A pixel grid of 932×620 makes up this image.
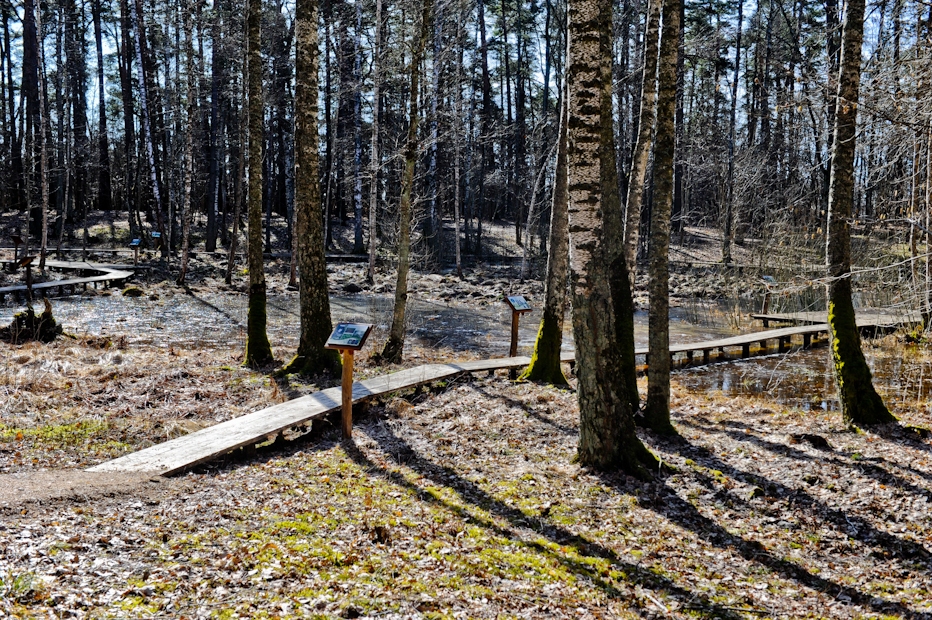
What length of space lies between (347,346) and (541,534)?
10.2 feet

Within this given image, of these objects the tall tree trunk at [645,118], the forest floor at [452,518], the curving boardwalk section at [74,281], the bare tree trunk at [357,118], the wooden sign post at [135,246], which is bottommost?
the forest floor at [452,518]

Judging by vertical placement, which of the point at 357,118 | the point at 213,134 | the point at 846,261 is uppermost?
the point at 357,118

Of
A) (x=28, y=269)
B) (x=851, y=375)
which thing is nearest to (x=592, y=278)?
(x=851, y=375)

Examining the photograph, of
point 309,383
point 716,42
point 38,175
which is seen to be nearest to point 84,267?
point 38,175

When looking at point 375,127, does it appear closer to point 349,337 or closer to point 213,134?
point 213,134

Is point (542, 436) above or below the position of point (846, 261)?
below

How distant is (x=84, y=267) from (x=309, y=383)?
19.7 m

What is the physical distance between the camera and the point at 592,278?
19.9 ft

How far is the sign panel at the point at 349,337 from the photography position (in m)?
7.13

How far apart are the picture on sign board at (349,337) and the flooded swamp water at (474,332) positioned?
5.43 meters

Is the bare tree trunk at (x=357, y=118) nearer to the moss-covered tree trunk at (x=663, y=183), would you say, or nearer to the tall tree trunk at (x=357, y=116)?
the tall tree trunk at (x=357, y=116)

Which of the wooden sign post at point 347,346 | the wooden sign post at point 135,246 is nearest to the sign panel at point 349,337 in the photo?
the wooden sign post at point 347,346

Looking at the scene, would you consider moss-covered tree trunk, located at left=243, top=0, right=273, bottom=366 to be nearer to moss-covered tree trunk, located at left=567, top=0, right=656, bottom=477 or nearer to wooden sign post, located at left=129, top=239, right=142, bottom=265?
moss-covered tree trunk, located at left=567, top=0, right=656, bottom=477

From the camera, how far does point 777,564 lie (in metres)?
4.74
